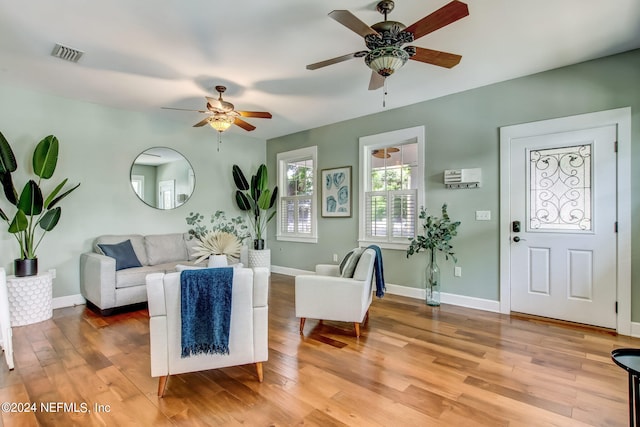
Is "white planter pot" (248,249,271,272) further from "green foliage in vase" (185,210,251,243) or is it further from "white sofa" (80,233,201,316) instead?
"white sofa" (80,233,201,316)

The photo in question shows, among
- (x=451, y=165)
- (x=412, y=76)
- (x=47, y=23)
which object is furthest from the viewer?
(x=451, y=165)

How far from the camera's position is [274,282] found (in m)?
5.39

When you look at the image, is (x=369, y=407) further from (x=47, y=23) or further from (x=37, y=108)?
(x=37, y=108)

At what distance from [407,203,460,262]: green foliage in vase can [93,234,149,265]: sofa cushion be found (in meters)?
3.66

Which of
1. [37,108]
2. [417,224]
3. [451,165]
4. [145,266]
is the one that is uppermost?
[37,108]

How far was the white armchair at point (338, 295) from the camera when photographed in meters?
2.94

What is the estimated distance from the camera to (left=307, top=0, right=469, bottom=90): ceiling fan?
1.94 m

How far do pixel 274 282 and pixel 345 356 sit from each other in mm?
2971

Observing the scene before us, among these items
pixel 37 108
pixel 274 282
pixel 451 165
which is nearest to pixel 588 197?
pixel 451 165

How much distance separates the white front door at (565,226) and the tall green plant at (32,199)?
5.35m

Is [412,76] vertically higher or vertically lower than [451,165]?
higher

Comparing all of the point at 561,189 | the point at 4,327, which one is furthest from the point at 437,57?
the point at 4,327

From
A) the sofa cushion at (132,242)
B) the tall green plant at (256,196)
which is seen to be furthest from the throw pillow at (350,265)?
the tall green plant at (256,196)

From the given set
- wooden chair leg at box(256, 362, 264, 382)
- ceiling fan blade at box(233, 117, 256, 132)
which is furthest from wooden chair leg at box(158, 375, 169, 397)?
ceiling fan blade at box(233, 117, 256, 132)
